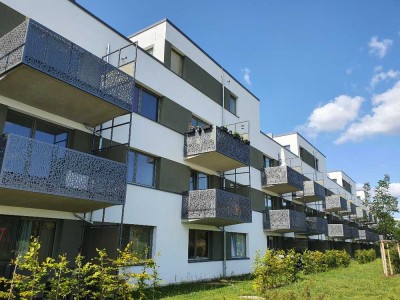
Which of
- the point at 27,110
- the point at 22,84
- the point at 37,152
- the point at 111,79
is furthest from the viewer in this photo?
the point at 111,79

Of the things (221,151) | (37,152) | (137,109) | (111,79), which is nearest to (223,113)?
(221,151)

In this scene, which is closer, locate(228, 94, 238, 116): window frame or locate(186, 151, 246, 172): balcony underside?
locate(186, 151, 246, 172): balcony underside

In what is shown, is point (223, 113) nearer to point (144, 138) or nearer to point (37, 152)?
point (144, 138)

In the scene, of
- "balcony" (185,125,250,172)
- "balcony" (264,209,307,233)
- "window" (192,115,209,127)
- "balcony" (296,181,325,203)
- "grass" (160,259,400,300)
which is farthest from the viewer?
"balcony" (296,181,325,203)

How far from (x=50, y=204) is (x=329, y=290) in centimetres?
1085

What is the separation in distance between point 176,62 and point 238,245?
1123 centimetres

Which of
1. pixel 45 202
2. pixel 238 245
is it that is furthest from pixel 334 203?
pixel 45 202

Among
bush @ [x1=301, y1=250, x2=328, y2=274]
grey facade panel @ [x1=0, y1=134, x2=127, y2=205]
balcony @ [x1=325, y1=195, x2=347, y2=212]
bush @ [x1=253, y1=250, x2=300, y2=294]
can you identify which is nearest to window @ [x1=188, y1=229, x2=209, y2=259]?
bush @ [x1=253, y1=250, x2=300, y2=294]

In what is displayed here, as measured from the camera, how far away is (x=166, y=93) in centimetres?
1623

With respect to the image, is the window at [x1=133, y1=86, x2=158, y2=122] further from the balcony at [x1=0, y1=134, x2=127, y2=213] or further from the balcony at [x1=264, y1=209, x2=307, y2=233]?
the balcony at [x1=264, y1=209, x2=307, y2=233]

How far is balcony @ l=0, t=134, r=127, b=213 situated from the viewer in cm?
805

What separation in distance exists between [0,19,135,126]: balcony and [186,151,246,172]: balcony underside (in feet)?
19.5

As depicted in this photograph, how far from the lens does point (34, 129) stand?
10.4 metres

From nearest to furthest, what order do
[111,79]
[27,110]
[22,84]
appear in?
[22,84] < [27,110] < [111,79]
